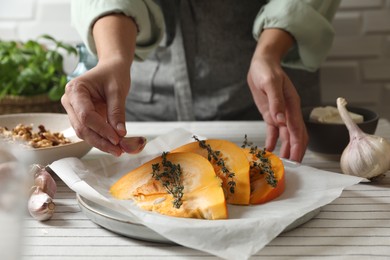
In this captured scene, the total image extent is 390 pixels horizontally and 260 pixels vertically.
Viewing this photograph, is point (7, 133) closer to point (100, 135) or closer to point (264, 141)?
point (100, 135)

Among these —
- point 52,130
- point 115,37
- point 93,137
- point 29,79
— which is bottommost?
point 29,79

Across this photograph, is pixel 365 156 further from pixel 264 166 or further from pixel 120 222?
pixel 120 222

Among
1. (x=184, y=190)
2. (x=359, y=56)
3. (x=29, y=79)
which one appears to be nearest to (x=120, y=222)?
(x=184, y=190)

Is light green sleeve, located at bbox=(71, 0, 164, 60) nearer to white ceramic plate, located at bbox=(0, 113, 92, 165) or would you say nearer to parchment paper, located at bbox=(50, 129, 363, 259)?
white ceramic plate, located at bbox=(0, 113, 92, 165)

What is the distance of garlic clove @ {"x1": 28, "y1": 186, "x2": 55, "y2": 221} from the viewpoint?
32.3 inches

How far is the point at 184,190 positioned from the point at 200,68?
2.62 feet

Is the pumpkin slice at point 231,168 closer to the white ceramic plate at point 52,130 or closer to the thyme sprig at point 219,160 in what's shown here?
the thyme sprig at point 219,160

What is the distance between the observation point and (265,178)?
2.83 feet

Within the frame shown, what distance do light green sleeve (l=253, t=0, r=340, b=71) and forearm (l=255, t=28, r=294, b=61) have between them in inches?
0.5

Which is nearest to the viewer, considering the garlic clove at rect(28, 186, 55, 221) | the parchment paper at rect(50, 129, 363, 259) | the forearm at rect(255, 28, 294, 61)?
the parchment paper at rect(50, 129, 363, 259)

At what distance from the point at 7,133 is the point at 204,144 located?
384 millimetres

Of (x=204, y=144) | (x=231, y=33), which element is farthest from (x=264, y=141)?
(x=231, y=33)

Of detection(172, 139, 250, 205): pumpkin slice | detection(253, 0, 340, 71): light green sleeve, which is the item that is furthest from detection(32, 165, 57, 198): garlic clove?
detection(253, 0, 340, 71): light green sleeve

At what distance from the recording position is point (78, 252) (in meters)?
0.73
